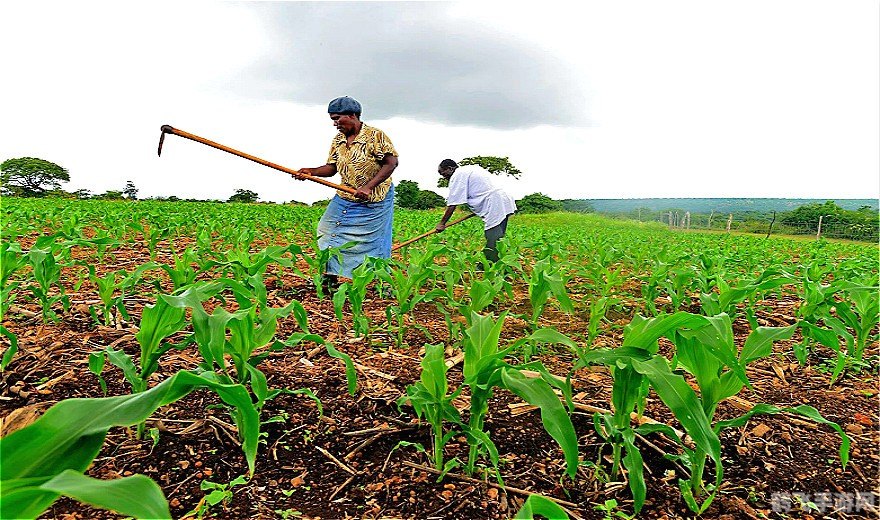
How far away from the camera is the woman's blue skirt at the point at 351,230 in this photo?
17.3 feet

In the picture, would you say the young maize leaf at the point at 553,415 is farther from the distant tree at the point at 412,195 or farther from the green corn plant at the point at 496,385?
the distant tree at the point at 412,195

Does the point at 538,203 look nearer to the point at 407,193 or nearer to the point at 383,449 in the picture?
the point at 407,193

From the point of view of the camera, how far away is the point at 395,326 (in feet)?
13.3

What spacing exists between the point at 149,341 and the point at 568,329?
3197mm

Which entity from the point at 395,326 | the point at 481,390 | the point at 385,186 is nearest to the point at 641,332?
the point at 481,390

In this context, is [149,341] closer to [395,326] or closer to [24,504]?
[24,504]

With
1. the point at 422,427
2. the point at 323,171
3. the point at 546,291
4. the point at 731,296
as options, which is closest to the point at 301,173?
the point at 323,171

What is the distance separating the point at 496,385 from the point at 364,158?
3629 mm

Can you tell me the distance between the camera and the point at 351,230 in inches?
208

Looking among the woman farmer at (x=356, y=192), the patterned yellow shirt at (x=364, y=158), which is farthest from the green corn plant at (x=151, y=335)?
the patterned yellow shirt at (x=364, y=158)

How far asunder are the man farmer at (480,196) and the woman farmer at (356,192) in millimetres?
2223

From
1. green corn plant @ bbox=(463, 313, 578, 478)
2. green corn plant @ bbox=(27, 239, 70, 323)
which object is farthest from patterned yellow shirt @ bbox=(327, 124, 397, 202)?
Answer: green corn plant @ bbox=(463, 313, 578, 478)

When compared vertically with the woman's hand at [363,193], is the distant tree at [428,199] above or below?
below

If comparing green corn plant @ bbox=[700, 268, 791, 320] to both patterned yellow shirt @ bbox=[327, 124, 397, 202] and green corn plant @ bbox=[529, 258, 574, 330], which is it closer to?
green corn plant @ bbox=[529, 258, 574, 330]
